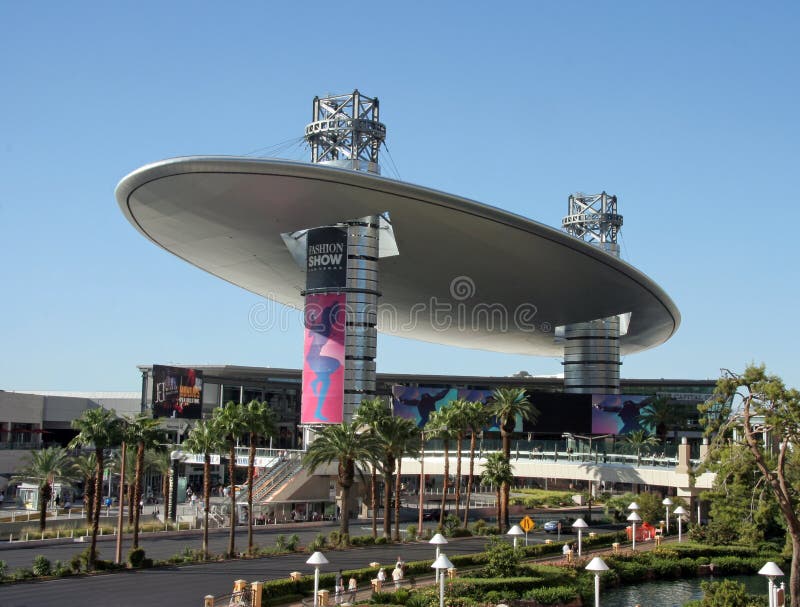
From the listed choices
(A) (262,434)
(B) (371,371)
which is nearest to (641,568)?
(A) (262,434)

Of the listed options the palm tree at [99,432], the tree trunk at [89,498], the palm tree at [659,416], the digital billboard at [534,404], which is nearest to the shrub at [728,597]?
the palm tree at [99,432]

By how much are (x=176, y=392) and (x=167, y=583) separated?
6279 centimetres

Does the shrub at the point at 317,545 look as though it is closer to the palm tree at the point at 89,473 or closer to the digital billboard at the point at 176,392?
the palm tree at the point at 89,473

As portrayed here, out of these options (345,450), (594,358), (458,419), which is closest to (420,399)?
(458,419)

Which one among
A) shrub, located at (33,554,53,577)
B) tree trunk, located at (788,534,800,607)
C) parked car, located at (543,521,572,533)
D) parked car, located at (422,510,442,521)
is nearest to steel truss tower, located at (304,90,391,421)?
parked car, located at (422,510,442,521)

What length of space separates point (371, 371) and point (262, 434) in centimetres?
2347

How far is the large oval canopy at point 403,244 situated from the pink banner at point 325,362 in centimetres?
679

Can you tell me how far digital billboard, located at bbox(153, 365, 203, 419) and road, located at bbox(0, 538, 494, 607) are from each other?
48.1 metres

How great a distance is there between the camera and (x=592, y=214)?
4830 inches

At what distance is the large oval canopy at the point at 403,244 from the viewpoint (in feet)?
225

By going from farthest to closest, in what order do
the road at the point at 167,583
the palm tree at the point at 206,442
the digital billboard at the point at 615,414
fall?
1. the digital billboard at the point at 615,414
2. the palm tree at the point at 206,442
3. the road at the point at 167,583

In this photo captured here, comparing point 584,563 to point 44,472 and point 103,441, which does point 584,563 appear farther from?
point 44,472

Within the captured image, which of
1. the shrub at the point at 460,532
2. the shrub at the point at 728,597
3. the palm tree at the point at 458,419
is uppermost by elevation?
the palm tree at the point at 458,419

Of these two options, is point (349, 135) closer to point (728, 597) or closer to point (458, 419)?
point (458, 419)
